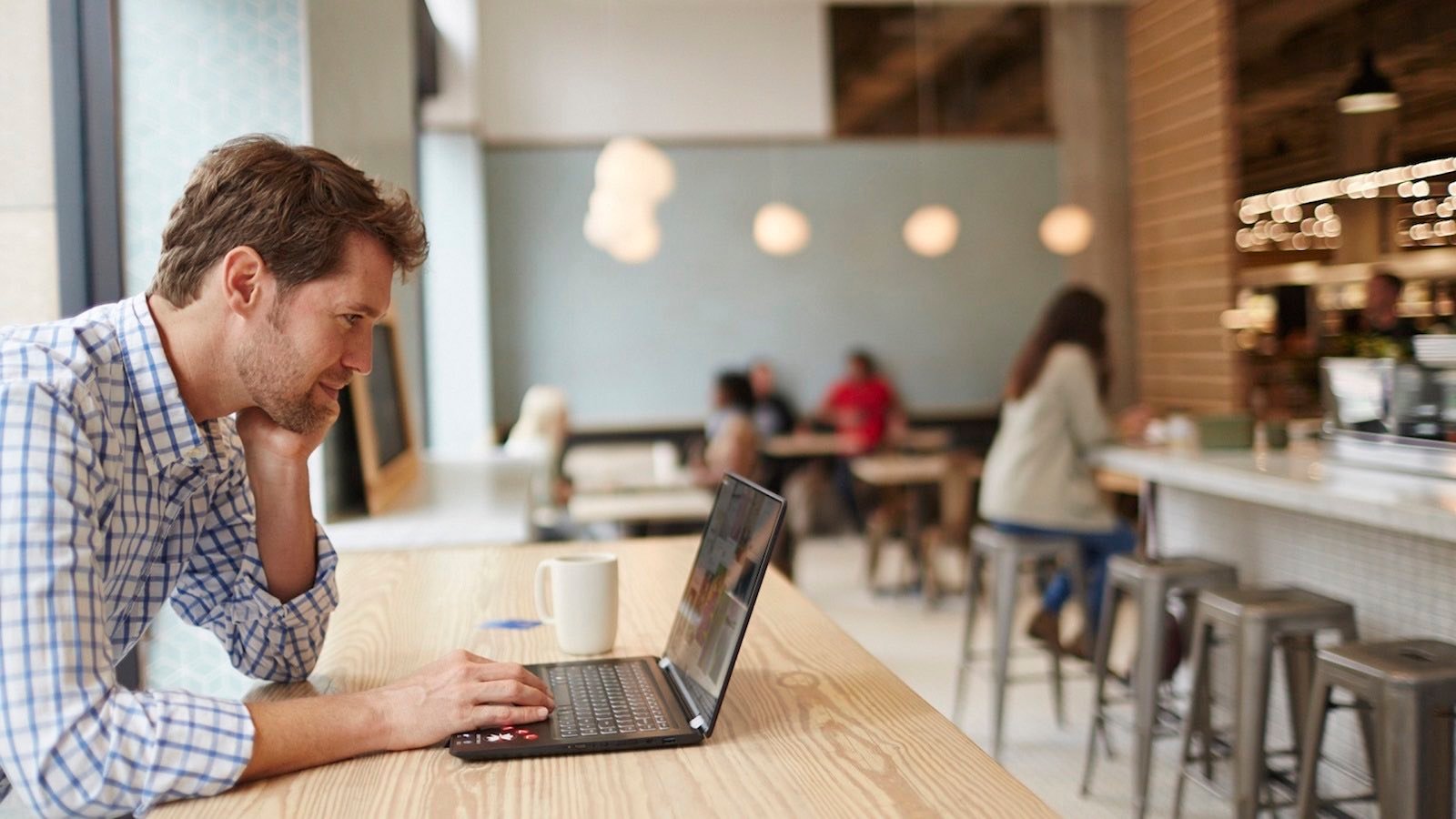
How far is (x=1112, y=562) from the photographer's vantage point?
331 centimetres

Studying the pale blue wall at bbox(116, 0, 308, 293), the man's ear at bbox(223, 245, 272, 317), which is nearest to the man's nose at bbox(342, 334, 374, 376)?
the man's ear at bbox(223, 245, 272, 317)

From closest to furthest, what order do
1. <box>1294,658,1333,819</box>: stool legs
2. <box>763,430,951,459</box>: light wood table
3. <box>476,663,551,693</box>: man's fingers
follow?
<box>476,663,551,693</box>: man's fingers < <box>1294,658,1333,819</box>: stool legs < <box>763,430,951,459</box>: light wood table

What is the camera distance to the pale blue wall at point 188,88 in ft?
8.61

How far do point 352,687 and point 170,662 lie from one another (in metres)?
1.51

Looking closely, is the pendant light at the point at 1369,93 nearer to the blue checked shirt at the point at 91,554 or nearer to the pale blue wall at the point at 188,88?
the pale blue wall at the point at 188,88

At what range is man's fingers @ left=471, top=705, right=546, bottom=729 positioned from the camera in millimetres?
1143

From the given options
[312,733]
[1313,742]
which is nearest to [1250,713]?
[1313,742]

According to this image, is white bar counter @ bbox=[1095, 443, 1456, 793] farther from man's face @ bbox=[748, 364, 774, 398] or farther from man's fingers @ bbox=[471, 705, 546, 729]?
man's face @ bbox=[748, 364, 774, 398]

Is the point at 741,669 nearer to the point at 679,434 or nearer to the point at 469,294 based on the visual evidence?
the point at 469,294

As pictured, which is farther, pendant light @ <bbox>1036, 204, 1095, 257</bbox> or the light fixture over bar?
pendant light @ <bbox>1036, 204, 1095, 257</bbox>

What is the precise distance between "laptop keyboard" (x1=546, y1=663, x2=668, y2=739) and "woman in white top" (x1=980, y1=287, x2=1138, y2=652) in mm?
3137

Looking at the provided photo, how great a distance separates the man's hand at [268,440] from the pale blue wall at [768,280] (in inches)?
308

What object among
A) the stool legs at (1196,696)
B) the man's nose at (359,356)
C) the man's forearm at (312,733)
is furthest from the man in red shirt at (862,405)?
the man's forearm at (312,733)

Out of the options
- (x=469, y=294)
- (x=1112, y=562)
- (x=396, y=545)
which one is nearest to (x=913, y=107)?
(x=469, y=294)
